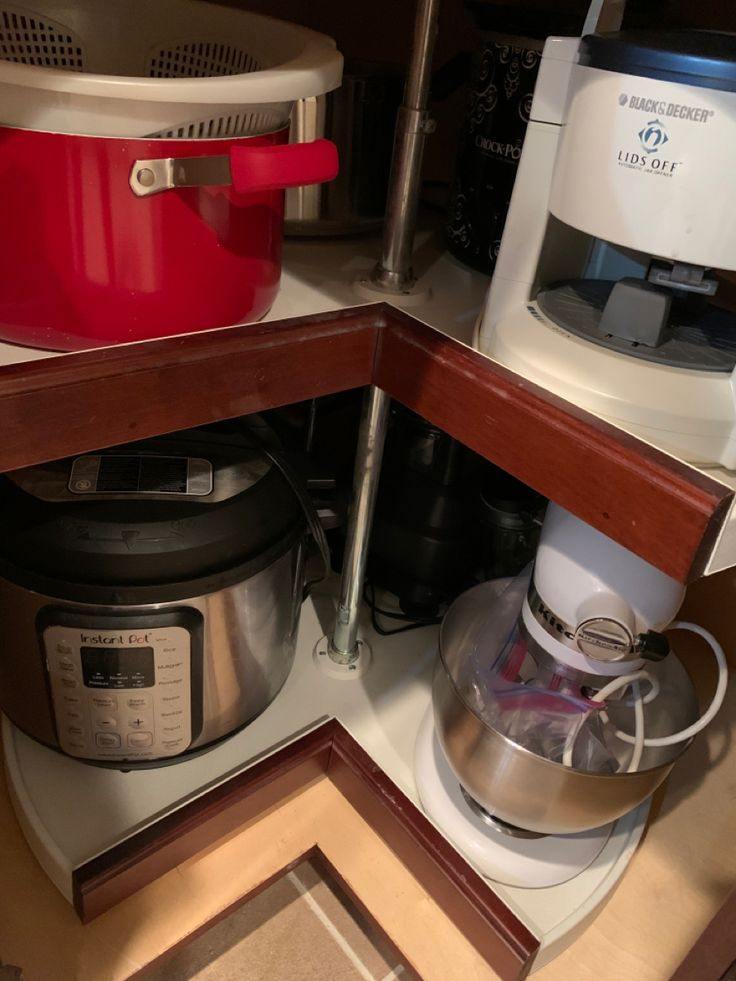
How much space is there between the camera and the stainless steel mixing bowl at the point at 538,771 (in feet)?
1.88

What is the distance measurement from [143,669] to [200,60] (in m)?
0.51

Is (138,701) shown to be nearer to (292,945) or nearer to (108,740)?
(108,740)

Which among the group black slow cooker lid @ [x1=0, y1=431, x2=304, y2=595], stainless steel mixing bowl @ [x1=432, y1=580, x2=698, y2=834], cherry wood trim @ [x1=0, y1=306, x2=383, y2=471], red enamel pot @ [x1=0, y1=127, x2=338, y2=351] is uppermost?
red enamel pot @ [x1=0, y1=127, x2=338, y2=351]

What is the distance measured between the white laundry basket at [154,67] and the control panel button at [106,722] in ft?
1.58

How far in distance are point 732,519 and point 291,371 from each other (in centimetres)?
29

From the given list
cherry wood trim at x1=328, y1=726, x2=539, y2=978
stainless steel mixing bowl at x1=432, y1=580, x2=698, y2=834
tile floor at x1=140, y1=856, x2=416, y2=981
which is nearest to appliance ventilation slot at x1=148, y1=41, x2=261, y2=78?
stainless steel mixing bowl at x1=432, y1=580, x2=698, y2=834

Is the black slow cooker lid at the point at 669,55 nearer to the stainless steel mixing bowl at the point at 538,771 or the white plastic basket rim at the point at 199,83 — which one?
the white plastic basket rim at the point at 199,83

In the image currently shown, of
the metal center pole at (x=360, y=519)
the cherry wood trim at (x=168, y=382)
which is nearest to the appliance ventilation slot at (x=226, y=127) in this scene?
the cherry wood trim at (x=168, y=382)

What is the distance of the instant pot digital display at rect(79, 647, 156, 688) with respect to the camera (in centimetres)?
62

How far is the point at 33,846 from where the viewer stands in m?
0.68

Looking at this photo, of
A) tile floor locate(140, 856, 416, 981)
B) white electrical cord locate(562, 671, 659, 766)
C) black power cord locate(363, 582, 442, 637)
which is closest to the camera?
white electrical cord locate(562, 671, 659, 766)

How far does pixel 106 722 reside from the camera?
2.22 ft

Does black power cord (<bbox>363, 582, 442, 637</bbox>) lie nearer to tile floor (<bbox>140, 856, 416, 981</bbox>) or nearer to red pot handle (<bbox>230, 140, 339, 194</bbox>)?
tile floor (<bbox>140, 856, 416, 981</bbox>)

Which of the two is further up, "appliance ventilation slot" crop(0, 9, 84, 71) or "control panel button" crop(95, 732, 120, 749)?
"appliance ventilation slot" crop(0, 9, 84, 71)
